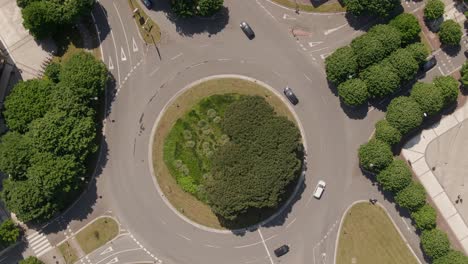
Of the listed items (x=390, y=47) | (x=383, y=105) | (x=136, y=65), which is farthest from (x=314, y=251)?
A: (x=136, y=65)

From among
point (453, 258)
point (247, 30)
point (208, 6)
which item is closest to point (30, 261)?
point (208, 6)

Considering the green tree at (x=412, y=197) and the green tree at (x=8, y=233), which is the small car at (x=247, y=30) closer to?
the green tree at (x=412, y=197)

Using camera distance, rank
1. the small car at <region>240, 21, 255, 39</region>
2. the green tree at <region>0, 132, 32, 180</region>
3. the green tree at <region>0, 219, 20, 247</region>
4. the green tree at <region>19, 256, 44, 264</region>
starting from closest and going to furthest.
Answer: the green tree at <region>0, 132, 32, 180</region> < the green tree at <region>0, 219, 20, 247</region> < the green tree at <region>19, 256, 44, 264</region> < the small car at <region>240, 21, 255, 39</region>

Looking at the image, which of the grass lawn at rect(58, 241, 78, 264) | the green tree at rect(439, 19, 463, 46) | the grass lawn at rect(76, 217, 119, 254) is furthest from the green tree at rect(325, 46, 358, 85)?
the grass lawn at rect(58, 241, 78, 264)

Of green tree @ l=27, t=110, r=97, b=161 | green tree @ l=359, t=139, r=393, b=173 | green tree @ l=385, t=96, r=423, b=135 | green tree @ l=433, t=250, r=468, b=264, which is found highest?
green tree @ l=27, t=110, r=97, b=161

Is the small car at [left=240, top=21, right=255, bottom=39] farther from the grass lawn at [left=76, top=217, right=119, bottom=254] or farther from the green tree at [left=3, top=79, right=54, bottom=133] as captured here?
the grass lawn at [left=76, top=217, right=119, bottom=254]

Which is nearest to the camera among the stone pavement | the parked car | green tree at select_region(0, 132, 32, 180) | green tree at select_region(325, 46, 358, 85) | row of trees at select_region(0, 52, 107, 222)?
row of trees at select_region(0, 52, 107, 222)

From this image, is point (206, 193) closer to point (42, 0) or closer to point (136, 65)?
point (136, 65)

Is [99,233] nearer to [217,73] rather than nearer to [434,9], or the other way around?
[217,73]
